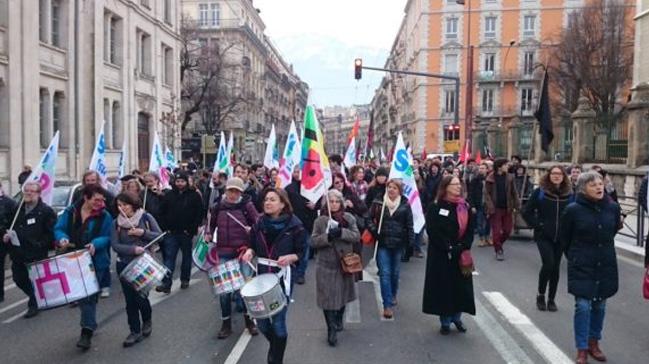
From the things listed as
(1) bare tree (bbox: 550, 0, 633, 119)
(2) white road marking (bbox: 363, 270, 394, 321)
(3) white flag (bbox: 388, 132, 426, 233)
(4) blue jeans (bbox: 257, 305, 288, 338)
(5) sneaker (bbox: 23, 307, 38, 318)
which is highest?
(1) bare tree (bbox: 550, 0, 633, 119)

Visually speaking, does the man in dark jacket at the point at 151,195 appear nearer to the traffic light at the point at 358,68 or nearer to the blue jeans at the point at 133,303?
the blue jeans at the point at 133,303

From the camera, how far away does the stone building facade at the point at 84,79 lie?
20906 millimetres

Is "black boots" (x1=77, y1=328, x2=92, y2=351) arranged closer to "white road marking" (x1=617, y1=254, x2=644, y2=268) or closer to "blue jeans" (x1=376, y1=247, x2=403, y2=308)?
"blue jeans" (x1=376, y1=247, x2=403, y2=308)

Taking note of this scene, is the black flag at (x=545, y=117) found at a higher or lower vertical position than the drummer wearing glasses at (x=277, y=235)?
higher

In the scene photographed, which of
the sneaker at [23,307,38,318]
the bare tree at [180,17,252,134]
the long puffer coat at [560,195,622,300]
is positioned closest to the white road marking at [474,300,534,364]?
the long puffer coat at [560,195,622,300]

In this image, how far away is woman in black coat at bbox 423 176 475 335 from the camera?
6.55m

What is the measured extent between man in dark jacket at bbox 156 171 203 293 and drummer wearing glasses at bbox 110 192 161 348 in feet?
8.17

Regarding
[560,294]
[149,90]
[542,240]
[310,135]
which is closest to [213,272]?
[310,135]

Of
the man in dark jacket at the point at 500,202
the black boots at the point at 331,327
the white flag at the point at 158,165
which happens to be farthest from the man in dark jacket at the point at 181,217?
the man in dark jacket at the point at 500,202

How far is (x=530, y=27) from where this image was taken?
224ft

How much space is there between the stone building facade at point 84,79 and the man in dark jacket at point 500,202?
15.9 meters

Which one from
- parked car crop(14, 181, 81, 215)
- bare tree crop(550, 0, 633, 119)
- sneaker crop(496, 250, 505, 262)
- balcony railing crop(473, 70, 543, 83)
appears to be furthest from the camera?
balcony railing crop(473, 70, 543, 83)

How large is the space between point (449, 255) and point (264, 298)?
2307 millimetres

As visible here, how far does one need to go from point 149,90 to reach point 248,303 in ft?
99.0
